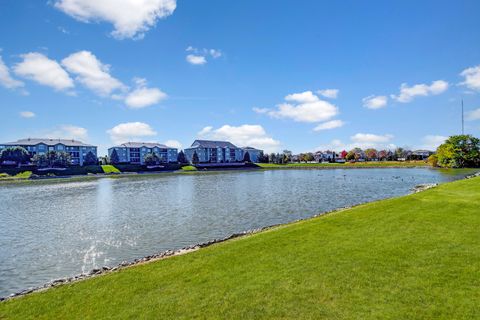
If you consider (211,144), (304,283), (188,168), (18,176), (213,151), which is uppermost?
(211,144)

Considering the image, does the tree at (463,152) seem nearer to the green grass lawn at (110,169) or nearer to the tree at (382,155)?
the tree at (382,155)

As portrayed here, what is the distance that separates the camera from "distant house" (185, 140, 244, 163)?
5965 inches

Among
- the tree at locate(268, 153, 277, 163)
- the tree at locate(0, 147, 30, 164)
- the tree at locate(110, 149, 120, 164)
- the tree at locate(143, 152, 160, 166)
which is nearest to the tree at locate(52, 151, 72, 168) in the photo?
the tree at locate(0, 147, 30, 164)

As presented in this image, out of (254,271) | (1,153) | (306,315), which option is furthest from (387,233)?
(1,153)

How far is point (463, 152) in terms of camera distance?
299 ft

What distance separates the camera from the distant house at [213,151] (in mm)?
151500

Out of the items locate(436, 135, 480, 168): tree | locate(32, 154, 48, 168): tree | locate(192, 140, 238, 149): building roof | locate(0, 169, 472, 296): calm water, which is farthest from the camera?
locate(192, 140, 238, 149): building roof

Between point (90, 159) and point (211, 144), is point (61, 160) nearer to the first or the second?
point (90, 159)

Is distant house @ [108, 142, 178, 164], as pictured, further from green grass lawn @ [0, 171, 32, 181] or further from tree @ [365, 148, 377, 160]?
tree @ [365, 148, 377, 160]

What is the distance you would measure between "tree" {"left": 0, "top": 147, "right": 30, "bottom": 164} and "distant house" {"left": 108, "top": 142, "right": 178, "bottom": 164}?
120 feet

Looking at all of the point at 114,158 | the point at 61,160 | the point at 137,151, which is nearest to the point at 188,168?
the point at 137,151

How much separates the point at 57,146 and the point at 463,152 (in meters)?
144

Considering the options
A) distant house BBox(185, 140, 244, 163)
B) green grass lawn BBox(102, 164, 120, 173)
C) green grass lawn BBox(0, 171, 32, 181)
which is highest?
distant house BBox(185, 140, 244, 163)

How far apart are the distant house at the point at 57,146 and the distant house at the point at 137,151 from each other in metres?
10.7
